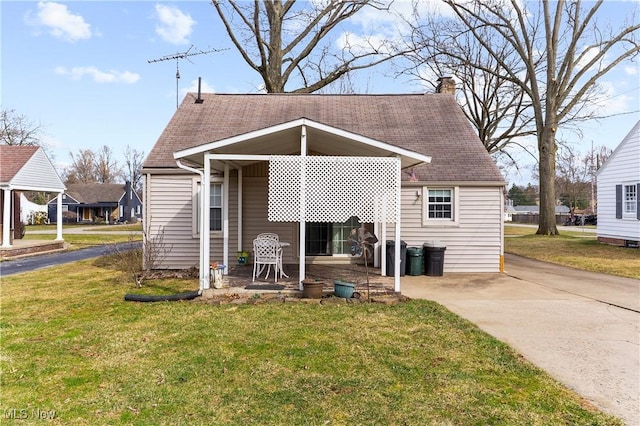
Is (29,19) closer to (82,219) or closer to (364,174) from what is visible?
(364,174)

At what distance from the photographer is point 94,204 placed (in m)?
48.9

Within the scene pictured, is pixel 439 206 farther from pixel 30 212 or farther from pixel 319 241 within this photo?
pixel 30 212

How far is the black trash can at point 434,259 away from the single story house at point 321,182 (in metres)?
0.58

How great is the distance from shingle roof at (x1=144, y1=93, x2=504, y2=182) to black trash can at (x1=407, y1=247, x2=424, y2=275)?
6.81ft

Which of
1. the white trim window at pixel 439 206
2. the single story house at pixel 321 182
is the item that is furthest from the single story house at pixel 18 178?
the white trim window at pixel 439 206

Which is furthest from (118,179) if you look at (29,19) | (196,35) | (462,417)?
(462,417)

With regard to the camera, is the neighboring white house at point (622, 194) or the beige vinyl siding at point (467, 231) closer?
the beige vinyl siding at point (467, 231)

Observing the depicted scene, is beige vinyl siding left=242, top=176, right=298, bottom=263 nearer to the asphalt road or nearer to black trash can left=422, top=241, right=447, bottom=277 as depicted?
the asphalt road

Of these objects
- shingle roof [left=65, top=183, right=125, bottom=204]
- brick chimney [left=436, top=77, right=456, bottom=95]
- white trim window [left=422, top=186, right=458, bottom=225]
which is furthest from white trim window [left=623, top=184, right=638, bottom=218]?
shingle roof [left=65, top=183, right=125, bottom=204]

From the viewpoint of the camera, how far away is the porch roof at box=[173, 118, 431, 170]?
7464mm

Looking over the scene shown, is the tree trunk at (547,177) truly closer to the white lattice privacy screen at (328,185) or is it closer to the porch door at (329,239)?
the porch door at (329,239)

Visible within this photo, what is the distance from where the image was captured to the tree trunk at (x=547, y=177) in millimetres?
21500

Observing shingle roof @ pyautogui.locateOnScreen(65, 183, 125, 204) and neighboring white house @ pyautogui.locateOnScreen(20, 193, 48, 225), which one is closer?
neighboring white house @ pyautogui.locateOnScreen(20, 193, 48, 225)

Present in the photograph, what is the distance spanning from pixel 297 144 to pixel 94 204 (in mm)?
48136
